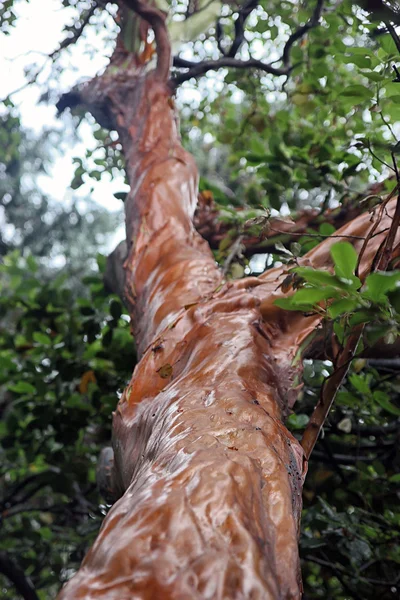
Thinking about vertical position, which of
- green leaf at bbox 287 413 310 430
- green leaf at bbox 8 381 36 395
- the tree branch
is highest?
the tree branch

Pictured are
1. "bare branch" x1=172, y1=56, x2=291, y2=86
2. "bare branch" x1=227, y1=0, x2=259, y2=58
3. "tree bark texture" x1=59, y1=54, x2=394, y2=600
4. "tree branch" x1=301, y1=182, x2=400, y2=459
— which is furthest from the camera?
"bare branch" x1=227, y1=0, x2=259, y2=58

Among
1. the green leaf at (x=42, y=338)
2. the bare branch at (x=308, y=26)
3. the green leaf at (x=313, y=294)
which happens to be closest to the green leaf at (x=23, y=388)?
the green leaf at (x=42, y=338)

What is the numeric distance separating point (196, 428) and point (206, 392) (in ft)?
0.43

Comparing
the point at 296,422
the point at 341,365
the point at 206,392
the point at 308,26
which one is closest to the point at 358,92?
the point at 341,365

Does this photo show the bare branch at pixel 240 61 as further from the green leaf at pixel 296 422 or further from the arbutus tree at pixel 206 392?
the green leaf at pixel 296 422

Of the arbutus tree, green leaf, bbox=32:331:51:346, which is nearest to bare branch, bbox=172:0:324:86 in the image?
the arbutus tree

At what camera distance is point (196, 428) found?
986 millimetres

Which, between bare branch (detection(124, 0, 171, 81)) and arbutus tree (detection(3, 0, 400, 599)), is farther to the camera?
bare branch (detection(124, 0, 171, 81))

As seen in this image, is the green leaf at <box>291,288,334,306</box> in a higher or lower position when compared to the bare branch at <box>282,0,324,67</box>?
lower

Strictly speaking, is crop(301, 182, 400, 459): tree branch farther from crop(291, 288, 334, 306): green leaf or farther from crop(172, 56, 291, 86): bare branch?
crop(172, 56, 291, 86): bare branch

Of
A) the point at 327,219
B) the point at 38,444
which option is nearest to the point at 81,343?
the point at 38,444

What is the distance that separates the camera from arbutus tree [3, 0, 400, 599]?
72 cm

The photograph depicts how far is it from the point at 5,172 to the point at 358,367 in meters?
10.8

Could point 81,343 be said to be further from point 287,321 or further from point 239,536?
point 239,536
